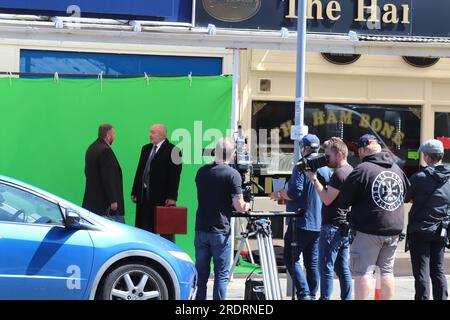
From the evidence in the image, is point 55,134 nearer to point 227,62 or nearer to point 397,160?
point 227,62

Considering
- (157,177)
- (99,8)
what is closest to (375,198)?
(157,177)

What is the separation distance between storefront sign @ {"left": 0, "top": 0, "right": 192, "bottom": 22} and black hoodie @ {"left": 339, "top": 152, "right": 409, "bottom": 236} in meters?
3.79

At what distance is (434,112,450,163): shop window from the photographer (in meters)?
15.9

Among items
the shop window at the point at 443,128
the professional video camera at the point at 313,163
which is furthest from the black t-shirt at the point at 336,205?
the shop window at the point at 443,128

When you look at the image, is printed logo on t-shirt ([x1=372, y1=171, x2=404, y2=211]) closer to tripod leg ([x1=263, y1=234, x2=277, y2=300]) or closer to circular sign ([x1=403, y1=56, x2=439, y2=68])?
tripod leg ([x1=263, y1=234, x2=277, y2=300])

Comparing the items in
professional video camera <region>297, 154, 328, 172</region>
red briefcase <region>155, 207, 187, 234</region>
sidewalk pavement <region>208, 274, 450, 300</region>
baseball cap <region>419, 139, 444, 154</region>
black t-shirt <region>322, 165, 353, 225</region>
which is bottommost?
sidewalk pavement <region>208, 274, 450, 300</region>

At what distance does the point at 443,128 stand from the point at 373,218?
347 inches

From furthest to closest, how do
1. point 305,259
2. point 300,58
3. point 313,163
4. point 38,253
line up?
point 300,58 < point 305,259 < point 313,163 < point 38,253

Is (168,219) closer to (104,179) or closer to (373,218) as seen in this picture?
(104,179)

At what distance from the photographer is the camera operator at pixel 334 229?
8.31 metres

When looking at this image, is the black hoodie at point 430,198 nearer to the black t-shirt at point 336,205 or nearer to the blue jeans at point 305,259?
the black t-shirt at point 336,205

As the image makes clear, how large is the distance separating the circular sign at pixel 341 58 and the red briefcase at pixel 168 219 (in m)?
6.17

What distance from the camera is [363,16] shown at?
11352 mm

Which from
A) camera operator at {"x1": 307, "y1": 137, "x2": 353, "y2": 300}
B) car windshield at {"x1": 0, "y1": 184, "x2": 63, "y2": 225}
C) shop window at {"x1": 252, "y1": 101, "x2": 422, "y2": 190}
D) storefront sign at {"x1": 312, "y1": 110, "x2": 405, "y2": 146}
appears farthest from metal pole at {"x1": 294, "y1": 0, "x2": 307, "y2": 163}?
storefront sign at {"x1": 312, "y1": 110, "x2": 405, "y2": 146}
